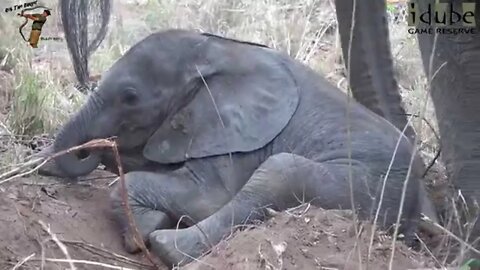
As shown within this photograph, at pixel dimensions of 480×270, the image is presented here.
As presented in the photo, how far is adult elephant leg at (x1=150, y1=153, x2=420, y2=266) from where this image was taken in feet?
10.1

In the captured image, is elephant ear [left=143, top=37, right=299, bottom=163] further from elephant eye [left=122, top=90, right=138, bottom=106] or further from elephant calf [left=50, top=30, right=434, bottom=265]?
elephant eye [left=122, top=90, right=138, bottom=106]

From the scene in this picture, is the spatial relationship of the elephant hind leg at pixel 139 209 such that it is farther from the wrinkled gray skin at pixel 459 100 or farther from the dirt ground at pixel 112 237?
the wrinkled gray skin at pixel 459 100

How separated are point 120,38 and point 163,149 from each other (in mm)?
2763

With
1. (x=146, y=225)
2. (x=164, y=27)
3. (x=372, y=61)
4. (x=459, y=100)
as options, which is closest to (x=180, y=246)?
(x=146, y=225)

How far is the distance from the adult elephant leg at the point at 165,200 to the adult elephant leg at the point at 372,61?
0.79 meters

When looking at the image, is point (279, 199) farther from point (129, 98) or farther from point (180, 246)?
point (129, 98)

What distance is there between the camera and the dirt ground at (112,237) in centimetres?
253

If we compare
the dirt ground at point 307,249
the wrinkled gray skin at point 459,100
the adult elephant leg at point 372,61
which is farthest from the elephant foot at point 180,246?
the adult elephant leg at point 372,61

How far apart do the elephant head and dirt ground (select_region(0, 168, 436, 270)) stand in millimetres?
156

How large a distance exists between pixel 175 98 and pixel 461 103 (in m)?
0.93

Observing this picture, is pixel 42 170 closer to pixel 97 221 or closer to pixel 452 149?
pixel 97 221

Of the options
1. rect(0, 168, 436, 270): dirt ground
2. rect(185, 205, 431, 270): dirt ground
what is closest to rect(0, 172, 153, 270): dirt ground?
rect(0, 168, 436, 270): dirt ground

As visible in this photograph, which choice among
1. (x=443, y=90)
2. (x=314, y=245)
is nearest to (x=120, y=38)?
(x=443, y=90)

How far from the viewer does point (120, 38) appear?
6.15 metres
